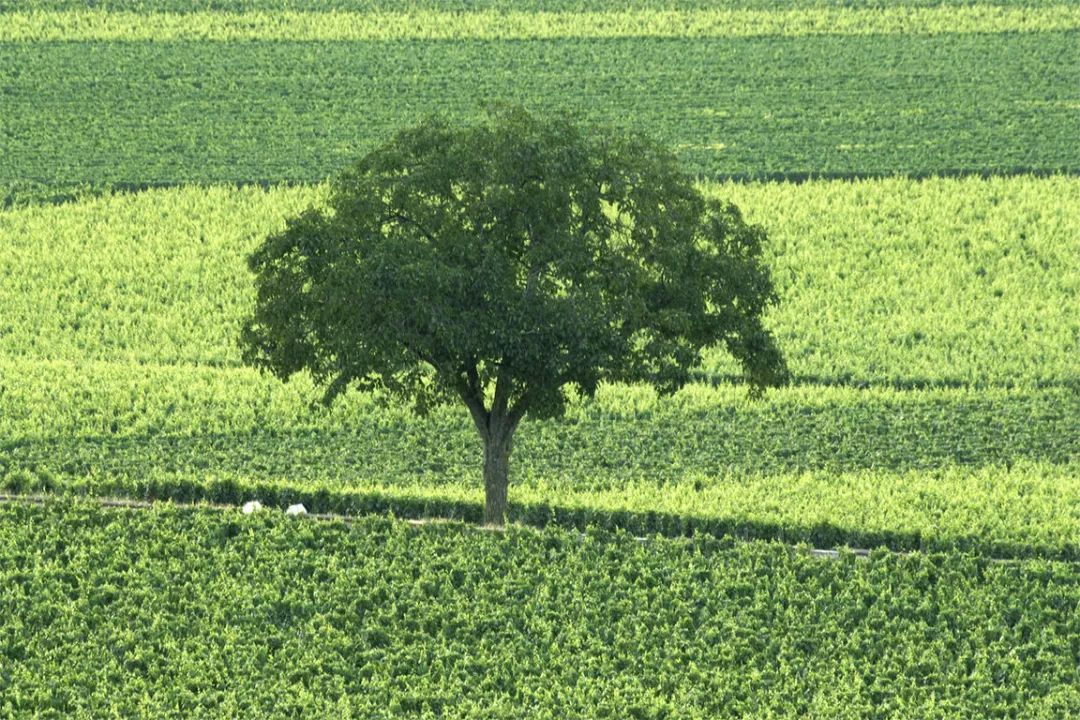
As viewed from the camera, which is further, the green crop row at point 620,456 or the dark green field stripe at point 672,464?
the green crop row at point 620,456

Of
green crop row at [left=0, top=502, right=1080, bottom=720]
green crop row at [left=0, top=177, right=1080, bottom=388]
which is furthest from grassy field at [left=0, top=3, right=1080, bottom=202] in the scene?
green crop row at [left=0, top=502, right=1080, bottom=720]

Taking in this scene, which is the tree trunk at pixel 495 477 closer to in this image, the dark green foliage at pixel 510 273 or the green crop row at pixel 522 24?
the dark green foliage at pixel 510 273

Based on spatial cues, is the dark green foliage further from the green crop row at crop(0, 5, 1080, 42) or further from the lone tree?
the green crop row at crop(0, 5, 1080, 42)

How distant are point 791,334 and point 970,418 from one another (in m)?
8.31

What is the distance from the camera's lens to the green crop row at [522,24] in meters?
99.6

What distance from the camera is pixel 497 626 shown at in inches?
1795

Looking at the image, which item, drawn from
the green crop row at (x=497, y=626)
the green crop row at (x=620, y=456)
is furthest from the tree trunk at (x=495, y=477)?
the green crop row at (x=497, y=626)

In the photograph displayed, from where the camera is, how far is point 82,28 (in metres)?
101

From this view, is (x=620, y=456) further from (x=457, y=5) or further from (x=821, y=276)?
(x=457, y=5)

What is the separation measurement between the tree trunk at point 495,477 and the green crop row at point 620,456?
838 mm

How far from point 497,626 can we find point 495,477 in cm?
666

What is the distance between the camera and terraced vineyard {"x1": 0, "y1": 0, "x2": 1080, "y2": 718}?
44000 mm

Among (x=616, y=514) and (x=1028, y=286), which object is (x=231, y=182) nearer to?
(x=1028, y=286)

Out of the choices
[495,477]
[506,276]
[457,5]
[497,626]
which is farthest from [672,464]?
[457,5]
